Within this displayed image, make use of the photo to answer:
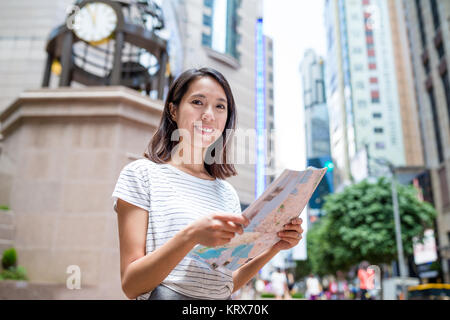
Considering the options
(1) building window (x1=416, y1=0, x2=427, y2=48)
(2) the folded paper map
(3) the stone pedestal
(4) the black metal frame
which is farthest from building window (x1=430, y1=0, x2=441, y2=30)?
(2) the folded paper map

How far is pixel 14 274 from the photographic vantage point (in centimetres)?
461

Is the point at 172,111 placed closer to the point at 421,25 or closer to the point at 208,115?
the point at 208,115

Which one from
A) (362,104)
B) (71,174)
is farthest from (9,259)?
(362,104)

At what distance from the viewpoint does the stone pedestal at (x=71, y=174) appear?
4703 mm

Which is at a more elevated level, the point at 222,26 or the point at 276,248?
the point at 222,26

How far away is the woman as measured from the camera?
92 centimetres

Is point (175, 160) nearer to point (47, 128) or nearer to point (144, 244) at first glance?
point (144, 244)

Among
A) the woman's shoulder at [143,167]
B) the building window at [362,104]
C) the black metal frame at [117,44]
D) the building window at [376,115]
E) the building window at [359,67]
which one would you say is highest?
the building window at [359,67]

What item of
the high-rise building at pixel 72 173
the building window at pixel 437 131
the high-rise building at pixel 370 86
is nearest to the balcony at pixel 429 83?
the building window at pixel 437 131

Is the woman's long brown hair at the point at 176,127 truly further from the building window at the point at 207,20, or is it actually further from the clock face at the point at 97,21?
the building window at the point at 207,20

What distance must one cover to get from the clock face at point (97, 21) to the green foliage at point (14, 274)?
3927 millimetres

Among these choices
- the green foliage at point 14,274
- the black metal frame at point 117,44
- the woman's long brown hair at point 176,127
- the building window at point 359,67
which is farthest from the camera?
the building window at point 359,67

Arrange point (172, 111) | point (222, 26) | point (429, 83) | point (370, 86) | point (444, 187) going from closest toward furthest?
1. point (172, 111)
2. point (222, 26)
3. point (444, 187)
4. point (429, 83)
5. point (370, 86)

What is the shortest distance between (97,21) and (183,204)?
6.29m
